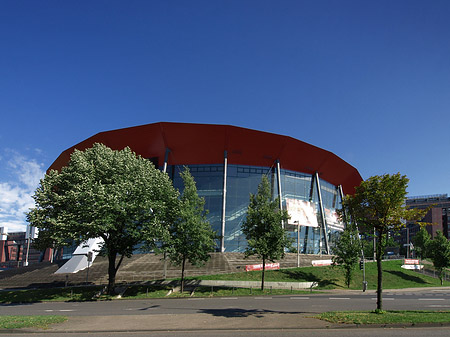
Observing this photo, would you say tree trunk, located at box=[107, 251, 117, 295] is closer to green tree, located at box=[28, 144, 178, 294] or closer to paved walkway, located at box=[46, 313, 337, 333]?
green tree, located at box=[28, 144, 178, 294]

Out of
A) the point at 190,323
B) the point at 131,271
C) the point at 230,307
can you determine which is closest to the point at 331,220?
the point at 131,271

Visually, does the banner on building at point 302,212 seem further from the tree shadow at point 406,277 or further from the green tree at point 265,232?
the green tree at point 265,232

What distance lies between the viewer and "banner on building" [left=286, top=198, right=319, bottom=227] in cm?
6075

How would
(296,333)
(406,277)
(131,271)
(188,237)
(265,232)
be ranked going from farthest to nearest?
(406,277) < (131,271) < (265,232) < (188,237) < (296,333)

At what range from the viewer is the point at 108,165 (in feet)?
97.3

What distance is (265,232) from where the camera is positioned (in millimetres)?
32469

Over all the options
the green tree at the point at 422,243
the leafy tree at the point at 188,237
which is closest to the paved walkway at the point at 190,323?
the leafy tree at the point at 188,237

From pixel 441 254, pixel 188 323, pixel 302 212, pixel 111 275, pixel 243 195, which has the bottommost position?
pixel 111 275

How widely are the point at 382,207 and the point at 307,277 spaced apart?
A: 2333cm

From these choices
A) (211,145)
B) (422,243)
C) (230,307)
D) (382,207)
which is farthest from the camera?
(422,243)

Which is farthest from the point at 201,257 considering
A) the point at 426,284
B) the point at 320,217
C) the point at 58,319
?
the point at 320,217

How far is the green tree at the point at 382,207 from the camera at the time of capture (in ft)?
56.0

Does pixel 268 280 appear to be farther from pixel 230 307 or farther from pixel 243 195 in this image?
pixel 243 195

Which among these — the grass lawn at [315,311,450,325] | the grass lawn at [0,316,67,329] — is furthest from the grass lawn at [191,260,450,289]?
the grass lawn at [315,311,450,325]
